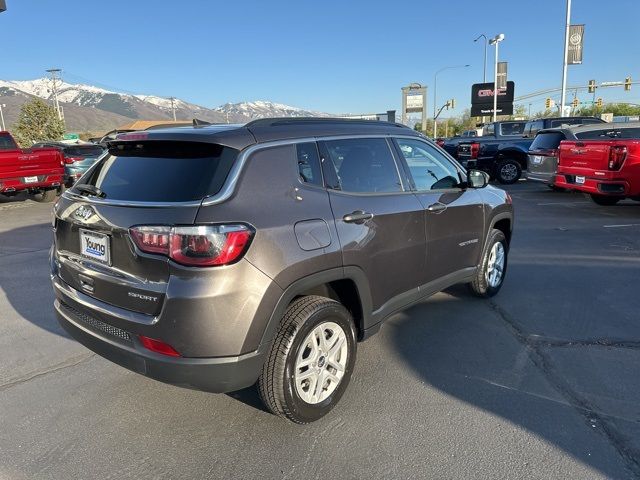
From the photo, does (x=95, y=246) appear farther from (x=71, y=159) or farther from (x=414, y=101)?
(x=414, y=101)

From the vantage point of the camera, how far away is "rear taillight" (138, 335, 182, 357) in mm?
2436

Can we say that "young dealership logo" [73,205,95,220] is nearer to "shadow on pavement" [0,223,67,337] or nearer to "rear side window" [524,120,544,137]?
"shadow on pavement" [0,223,67,337]

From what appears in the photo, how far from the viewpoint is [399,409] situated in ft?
9.87

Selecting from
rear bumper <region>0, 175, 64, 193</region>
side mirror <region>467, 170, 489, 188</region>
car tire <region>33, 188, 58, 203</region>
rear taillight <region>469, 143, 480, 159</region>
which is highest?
side mirror <region>467, 170, 489, 188</region>

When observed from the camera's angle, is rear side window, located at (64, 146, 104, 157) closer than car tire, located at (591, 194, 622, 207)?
No

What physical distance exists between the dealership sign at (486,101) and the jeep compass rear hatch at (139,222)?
48.9 meters

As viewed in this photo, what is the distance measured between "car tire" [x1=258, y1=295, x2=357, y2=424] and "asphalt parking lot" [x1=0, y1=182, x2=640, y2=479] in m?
0.14

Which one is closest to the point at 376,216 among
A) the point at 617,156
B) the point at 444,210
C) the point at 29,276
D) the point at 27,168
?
the point at 444,210

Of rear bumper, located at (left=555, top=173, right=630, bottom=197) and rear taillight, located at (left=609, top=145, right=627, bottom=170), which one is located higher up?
rear taillight, located at (left=609, top=145, right=627, bottom=170)

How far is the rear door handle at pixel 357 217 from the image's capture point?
2.94 meters

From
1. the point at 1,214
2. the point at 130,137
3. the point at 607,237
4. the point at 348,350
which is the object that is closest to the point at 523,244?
the point at 607,237

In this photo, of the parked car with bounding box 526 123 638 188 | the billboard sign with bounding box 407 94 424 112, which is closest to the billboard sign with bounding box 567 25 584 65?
the billboard sign with bounding box 407 94 424 112

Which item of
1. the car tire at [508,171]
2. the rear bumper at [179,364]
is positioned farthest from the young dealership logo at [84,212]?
the car tire at [508,171]

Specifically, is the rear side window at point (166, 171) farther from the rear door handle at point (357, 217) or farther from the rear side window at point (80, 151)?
the rear side window at point (80, 151)
